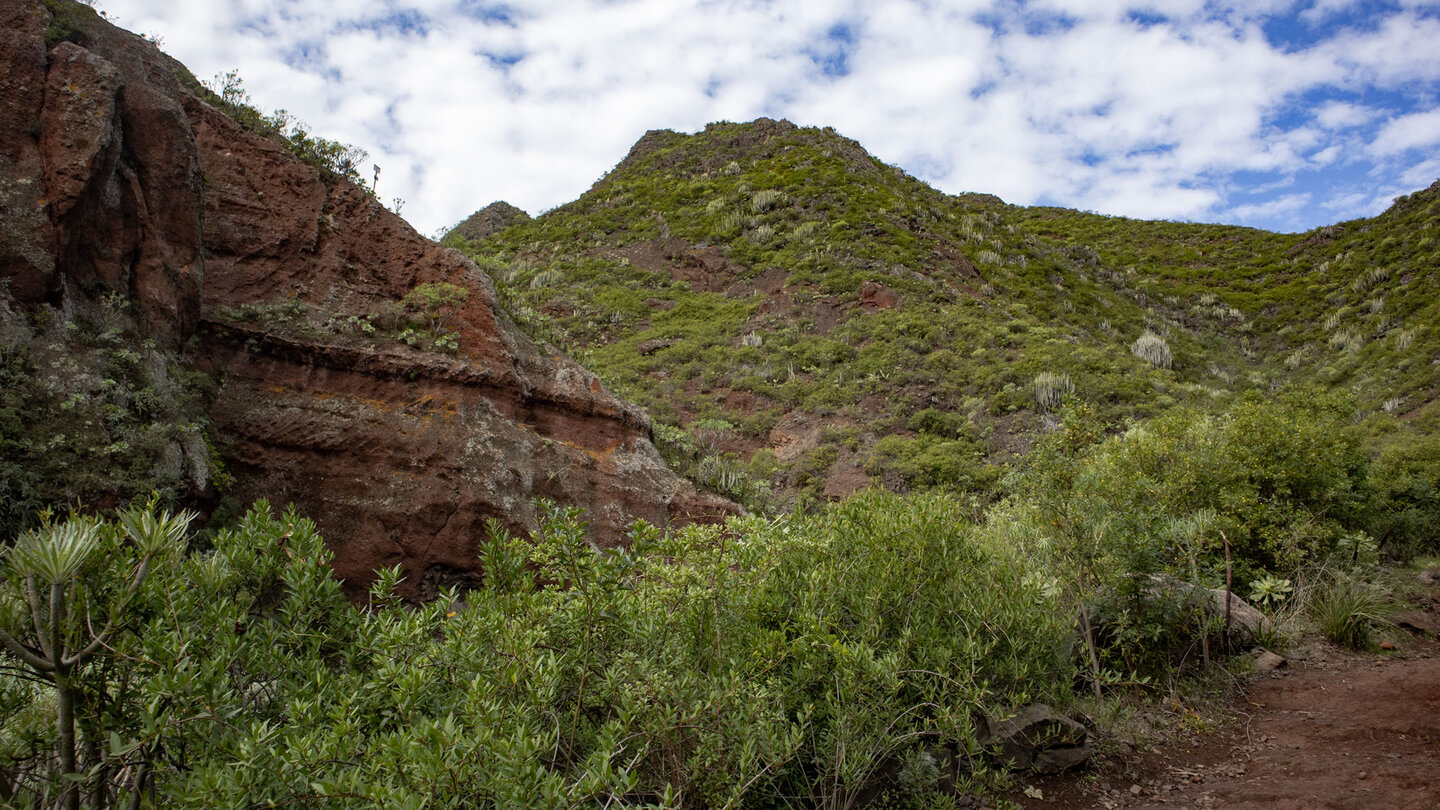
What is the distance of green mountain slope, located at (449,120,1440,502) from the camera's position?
16.4m

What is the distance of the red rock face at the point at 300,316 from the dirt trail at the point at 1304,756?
557 centimetres

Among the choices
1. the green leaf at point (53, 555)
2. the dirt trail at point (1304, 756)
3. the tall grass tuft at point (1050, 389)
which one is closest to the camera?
the green leaf at point (53, 555)

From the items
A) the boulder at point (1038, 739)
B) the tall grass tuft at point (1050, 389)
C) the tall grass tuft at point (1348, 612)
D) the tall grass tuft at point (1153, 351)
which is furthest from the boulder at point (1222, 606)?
the tall grass tuft at point (1153, 351)

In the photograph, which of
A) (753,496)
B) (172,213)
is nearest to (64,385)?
(172,213)

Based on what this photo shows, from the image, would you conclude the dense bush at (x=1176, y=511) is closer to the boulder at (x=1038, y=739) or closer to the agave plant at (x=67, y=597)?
the boulder at (x=1038, y=739)

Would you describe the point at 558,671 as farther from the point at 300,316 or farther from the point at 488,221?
the point at 488,221

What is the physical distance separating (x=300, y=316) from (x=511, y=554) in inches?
217

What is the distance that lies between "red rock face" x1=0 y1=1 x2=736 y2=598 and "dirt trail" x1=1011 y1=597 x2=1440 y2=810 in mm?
5573

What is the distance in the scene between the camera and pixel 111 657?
7.84 ft

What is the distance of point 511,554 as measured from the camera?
13.2 feet

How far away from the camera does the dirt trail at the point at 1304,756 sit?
463cm

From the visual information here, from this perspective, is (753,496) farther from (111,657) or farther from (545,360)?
(111,657)

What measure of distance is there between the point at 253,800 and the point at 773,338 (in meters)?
19.4

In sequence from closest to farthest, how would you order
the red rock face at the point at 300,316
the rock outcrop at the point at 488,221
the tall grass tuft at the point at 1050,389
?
the red rock face at the point at 300,316, the tall grass tuft at the point at 1050,389, the rock outcrop at the point at 488,221
